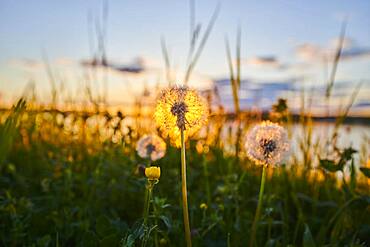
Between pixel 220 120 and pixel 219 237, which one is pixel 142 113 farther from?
pixel 219 237

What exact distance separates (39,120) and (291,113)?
2.19 m

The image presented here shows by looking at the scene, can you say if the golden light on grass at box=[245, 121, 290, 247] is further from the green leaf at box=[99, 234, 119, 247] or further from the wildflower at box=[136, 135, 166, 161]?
the wildflower at box=[136, 135, 166, 161]

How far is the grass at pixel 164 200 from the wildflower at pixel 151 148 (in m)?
0.10

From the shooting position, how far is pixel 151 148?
2.46 metres

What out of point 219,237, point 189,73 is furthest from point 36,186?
point 219,237

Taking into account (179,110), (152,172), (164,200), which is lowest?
(164,200)

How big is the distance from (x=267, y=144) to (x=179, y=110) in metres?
0.53

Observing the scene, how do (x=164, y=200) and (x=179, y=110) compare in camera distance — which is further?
(x=164, y=200)

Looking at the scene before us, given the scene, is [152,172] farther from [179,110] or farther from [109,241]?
[109,241]

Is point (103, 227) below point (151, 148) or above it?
below

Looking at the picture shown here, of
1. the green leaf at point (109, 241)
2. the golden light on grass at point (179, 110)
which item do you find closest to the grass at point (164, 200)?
the green leaf at point (109, 241)

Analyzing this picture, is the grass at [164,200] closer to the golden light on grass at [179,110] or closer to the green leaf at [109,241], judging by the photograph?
the green leaf at [109,241]

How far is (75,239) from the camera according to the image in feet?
6.75

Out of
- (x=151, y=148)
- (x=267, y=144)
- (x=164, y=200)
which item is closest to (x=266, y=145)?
(x=267, y=144)
